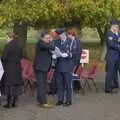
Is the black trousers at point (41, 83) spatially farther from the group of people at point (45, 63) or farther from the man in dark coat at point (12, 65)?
the man in dark coat at point (12, 65)

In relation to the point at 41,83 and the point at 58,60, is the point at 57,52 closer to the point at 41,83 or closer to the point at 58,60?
the point at 58,60

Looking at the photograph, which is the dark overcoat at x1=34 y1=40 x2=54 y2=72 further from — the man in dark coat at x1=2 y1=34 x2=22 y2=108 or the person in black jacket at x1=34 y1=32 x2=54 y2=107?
the man in dark coat at x1=2 y1=34 x2=22 y2=108

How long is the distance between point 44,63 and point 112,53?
318 cm

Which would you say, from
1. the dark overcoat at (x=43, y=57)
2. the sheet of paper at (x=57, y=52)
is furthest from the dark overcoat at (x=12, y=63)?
the sheet of paper at (x=57, y=52)

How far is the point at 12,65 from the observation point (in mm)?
11906

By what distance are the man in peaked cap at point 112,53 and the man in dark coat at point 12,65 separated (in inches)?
126

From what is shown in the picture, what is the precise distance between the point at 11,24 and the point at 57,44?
36.5 ft

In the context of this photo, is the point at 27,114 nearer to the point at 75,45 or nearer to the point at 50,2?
the point at 75,45

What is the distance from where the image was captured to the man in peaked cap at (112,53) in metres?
14.3

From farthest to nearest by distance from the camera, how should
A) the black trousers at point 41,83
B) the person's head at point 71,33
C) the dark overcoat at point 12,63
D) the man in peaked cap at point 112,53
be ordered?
the man in peaked cap at point 112,53 → the person's head at point 71,33 → the black trousers at point 41,83 → the dark overcoat at point 12,63

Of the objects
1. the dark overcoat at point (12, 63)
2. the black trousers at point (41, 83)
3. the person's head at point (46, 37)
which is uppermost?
the person's head at point (46, 37)

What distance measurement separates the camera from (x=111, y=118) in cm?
1060

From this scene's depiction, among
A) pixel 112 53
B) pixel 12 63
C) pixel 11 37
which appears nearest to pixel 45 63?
pixel 12 63

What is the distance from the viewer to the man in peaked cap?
1433 cm
